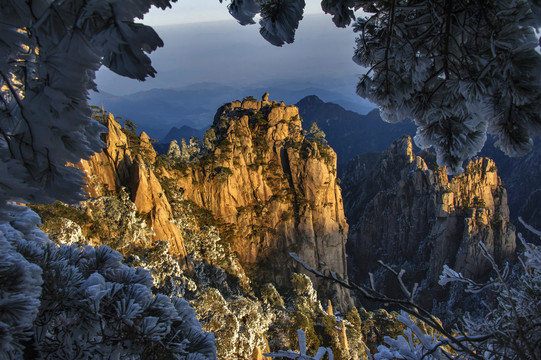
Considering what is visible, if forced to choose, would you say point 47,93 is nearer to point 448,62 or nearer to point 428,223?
point 448,62

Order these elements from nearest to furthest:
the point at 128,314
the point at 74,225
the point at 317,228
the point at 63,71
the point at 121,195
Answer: the point at 63,71 → the point at 128,314 → the point at 74,225 → the point at 121,195 → the point at 317,228

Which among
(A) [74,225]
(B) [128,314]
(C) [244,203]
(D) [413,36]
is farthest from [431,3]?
(C) [244,203]

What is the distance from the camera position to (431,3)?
210 centimetres

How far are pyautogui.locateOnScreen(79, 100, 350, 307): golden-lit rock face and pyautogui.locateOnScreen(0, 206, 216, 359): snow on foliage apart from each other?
18713mm

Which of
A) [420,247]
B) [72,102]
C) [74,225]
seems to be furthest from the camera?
[420,247]

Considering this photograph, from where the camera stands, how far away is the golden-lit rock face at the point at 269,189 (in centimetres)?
2389

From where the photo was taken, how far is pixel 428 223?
50719 millimetres

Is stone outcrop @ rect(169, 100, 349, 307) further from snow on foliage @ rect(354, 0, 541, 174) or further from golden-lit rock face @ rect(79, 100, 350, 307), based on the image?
snow on foliage @ rect(354, 0, 541, 174)

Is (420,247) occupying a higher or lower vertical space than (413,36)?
lower

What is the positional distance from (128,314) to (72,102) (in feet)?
7.54

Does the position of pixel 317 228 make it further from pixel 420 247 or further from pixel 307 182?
pixel 420 247

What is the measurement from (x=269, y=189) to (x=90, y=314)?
23624 mm

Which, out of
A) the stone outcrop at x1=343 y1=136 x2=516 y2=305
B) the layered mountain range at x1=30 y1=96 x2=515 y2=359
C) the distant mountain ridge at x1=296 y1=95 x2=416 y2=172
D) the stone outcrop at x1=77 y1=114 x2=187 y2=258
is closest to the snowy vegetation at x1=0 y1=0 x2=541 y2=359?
the layered mountain range at x1=30 y1=96 x2=515 y2=359

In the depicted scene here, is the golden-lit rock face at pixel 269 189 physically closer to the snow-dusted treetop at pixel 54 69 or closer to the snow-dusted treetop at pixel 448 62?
the snow-dusted treetop at pixel 448 62
